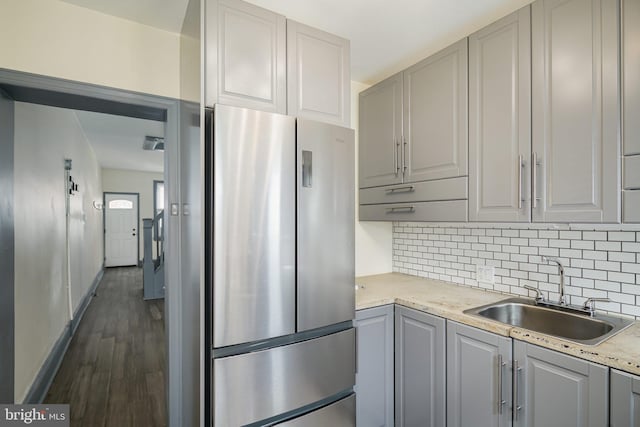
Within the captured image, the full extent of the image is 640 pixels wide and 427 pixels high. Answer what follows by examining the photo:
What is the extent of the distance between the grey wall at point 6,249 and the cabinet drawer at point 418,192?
2.19 meters

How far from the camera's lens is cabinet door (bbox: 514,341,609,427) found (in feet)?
3.62

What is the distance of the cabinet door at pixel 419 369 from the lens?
1.65 meters

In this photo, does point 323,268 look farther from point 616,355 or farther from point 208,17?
point 208,17

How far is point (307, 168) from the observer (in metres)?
1.53

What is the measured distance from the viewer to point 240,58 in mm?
1441

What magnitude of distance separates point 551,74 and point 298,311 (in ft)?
5.35

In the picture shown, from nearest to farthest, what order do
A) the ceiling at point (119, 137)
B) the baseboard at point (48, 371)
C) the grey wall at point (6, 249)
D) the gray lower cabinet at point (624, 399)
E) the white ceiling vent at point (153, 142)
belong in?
the gray lower cabinet at point (624, 399)
the grey wall at point (6, 249)
the baseboard at point (48, 371)
the ceiling at point (119, 137)
the white ceiling vent at point (153, 142)

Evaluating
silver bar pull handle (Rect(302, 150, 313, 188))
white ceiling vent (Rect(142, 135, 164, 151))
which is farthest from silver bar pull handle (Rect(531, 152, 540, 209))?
white ceiling vent (Rect(142, 135, 164, 151))

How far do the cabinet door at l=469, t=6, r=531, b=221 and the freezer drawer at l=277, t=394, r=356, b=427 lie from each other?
126cm

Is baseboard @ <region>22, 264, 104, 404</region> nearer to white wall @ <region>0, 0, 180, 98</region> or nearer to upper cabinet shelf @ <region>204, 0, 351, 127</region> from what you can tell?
white wall @ <region>0, 0, 180, 98</region>

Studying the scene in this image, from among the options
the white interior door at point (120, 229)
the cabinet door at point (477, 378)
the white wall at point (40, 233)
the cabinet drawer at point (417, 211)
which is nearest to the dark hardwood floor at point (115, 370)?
the white wall at point (40, 233)

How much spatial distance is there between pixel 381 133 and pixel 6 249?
2.38 metres

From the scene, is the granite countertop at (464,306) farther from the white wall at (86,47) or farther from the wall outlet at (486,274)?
the white wall at (86,47)

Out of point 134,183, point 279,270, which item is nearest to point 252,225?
point 279,270
